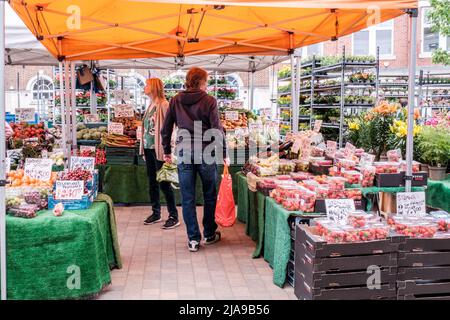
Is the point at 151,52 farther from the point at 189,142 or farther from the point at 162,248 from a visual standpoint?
the point at 162,248

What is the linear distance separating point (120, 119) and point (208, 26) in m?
3.01

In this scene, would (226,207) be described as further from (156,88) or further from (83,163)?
(156,88)

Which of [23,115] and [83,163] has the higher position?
[23,115]

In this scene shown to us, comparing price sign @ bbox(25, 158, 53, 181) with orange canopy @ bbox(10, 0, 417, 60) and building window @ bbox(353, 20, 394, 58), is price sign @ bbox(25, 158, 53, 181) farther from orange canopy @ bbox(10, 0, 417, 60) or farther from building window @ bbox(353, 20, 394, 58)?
building window @ bbox(353, 20, 394, 58)

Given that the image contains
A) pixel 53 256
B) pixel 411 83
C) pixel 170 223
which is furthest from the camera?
pixel 170 223

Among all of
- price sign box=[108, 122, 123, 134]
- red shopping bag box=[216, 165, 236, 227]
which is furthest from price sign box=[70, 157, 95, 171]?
price sign box=[108, 122, 123, 134]

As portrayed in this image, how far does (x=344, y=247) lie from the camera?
11.9 feet

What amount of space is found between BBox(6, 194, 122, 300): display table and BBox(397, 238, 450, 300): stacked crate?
7.30 feet

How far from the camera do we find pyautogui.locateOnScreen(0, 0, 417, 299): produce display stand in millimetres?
5091

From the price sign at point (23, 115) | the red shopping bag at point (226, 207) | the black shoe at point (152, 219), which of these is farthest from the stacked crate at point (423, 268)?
the price sign at point (23, 115)

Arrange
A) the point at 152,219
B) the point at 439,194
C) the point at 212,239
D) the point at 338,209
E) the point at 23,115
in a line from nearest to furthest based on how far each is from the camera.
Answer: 1. the point at 338,209
2. the point at 439,194
3. the point at 212,239
4. the point at 152,219
5. the point at 23,115

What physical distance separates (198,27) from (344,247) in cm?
335

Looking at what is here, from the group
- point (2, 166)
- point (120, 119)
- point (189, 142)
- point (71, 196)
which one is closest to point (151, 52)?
point (120, 119)

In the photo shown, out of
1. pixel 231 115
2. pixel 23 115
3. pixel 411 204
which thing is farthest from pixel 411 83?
pixel 23 115
